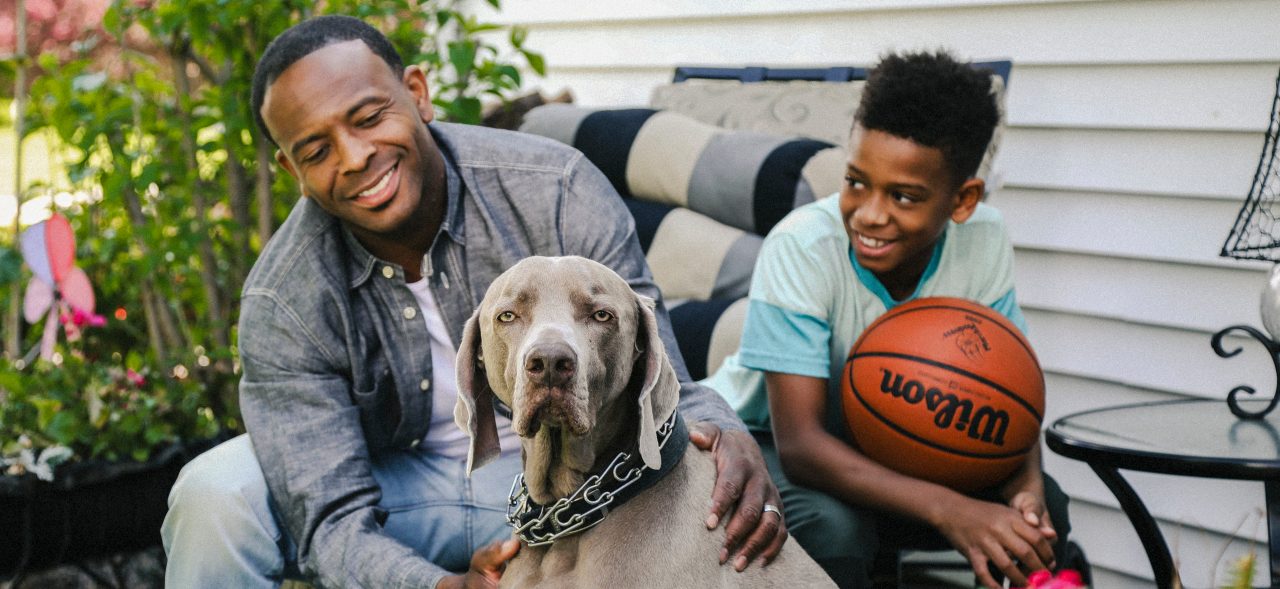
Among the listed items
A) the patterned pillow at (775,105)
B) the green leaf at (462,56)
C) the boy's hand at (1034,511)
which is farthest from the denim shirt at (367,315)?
the patterned pillow at (775,105)

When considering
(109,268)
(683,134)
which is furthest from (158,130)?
(683,134)

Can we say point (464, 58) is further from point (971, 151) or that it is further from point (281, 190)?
point (971, 151)

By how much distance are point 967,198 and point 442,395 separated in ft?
4.88

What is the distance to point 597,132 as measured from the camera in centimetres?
445

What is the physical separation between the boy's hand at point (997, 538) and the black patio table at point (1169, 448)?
0.24 m

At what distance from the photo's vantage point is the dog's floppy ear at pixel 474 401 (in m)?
2.17

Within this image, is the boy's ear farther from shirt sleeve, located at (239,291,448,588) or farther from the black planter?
the black planter

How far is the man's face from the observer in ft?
8.94

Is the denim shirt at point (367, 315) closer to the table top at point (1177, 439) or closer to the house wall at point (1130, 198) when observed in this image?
the table top at point (1177, 439)

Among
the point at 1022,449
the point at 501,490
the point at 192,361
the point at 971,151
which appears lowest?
the point at 192,361

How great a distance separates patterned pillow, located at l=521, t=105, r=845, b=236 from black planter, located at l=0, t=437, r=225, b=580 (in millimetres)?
1897

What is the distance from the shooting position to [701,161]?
414 cm

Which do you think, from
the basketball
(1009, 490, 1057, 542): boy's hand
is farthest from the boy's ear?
(1009, 490, 1057, 542): boy's hand

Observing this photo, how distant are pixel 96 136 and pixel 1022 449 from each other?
3.22 m
